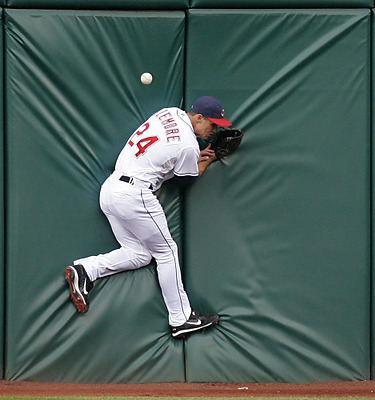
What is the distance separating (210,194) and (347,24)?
5.31ft

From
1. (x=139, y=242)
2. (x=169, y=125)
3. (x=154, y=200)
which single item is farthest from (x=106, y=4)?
(x=139, y=242)

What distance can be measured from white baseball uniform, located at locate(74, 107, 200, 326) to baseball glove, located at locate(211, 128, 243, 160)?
0.73ft

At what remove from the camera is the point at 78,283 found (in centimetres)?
664

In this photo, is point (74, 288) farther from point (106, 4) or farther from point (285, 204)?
point (106, 4)

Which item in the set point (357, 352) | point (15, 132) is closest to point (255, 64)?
point (15, 132)

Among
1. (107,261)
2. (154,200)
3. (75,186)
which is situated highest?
(75,186)

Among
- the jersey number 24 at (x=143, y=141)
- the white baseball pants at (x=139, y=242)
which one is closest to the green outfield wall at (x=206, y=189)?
the white baseball pants at (x=139, y=242)

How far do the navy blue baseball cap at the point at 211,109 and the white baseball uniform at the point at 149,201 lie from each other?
0.13 meters

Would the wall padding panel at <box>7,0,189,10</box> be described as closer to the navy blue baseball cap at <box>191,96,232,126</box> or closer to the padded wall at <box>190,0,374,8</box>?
the padded wall at <box>190,0,374,8</box>

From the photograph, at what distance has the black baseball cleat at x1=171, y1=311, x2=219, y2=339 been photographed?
6.70 m

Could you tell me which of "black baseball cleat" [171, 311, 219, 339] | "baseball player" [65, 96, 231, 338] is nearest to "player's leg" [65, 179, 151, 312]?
"baseball player" [65, 96, 231, 338]

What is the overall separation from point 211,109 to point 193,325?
1.58 meters

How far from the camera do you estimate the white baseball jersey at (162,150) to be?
21.2 feet

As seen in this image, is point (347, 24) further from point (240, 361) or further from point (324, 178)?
point (240, 361)
